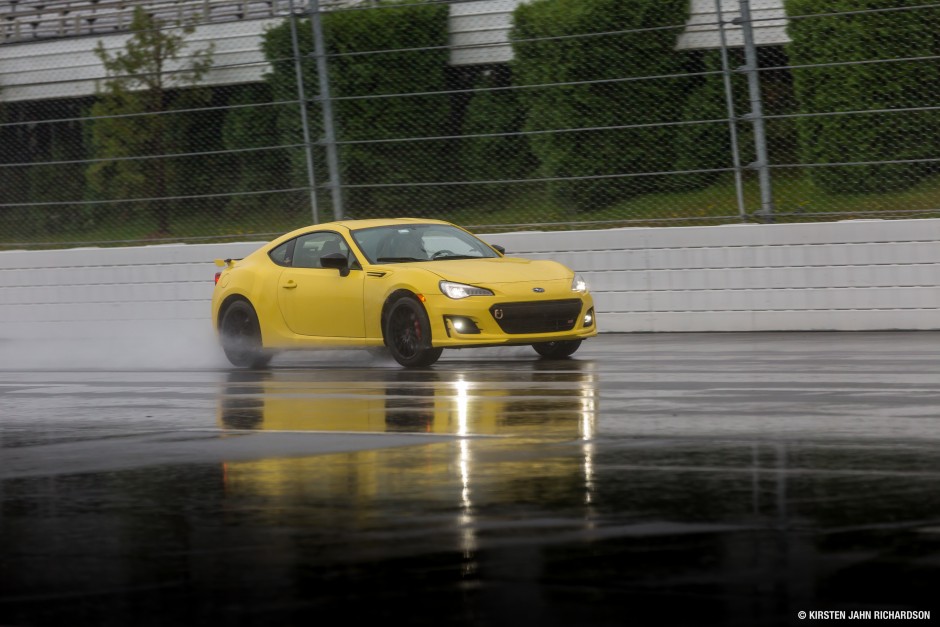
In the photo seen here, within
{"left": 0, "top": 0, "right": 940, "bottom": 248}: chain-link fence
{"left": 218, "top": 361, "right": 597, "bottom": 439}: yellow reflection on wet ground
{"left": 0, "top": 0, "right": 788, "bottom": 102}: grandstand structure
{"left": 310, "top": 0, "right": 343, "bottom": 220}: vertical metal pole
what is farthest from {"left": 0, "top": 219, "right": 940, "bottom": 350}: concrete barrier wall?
{"left": 218, "top": 361, "right": 597, "bottom": 439}: yellow reflection on wet ground

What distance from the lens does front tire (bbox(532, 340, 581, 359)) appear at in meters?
14.2

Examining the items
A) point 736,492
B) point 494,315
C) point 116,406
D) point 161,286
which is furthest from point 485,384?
point 161,286

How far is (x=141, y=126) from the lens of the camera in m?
19.9

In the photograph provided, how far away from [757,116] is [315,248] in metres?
4.86

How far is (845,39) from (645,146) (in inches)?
91.2

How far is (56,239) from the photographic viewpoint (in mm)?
20812

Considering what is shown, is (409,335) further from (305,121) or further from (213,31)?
(213,31)

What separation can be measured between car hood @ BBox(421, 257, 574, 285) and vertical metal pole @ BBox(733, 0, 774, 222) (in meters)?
3.67

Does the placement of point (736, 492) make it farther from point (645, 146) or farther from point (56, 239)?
point (56, 239)

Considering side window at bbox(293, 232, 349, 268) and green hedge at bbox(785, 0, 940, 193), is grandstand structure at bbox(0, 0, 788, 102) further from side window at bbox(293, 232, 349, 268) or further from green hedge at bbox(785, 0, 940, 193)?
side window at bbox(293, 232, 349, 268)

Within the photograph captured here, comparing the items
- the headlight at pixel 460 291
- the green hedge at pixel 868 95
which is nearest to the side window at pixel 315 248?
the headlight at pixel 460 291

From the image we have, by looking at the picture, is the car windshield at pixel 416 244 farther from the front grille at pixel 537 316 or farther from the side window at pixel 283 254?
the front grille at pixel 537 316

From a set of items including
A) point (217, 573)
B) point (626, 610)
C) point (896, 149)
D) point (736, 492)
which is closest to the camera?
point (626, 610)

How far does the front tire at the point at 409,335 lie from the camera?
13562 millimetres
